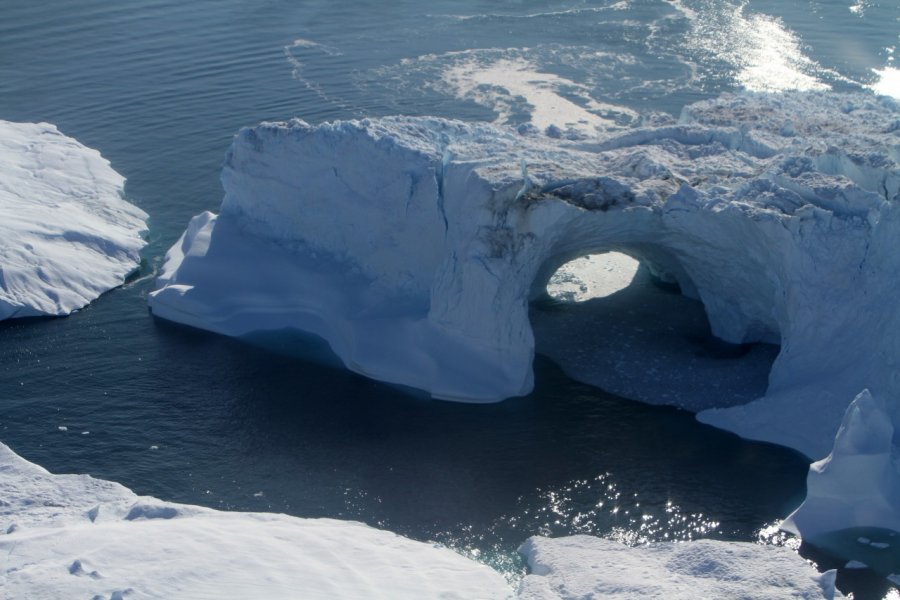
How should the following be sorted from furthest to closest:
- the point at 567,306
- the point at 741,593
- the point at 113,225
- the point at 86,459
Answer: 1. the point at 113,225
2. the point at 567,306
3. the point at 86,459
4. the point at 741,593

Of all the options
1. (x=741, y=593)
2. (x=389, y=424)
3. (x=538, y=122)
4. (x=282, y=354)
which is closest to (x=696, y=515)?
(x=741, y=593)

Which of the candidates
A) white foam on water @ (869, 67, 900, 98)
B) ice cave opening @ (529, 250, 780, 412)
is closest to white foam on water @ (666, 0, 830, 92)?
white foam on water @ (869, 67, 900, 98)

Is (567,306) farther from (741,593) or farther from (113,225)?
(113,225)

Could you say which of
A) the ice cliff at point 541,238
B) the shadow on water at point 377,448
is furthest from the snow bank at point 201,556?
the ice cliff at point 541,238

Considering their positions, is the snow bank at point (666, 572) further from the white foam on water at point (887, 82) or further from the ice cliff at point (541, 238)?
the white foam on water at point (887, 82)

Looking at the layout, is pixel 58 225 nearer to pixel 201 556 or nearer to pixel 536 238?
pixel 536 238

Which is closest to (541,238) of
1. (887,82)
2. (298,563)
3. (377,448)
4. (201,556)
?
(377,448)
